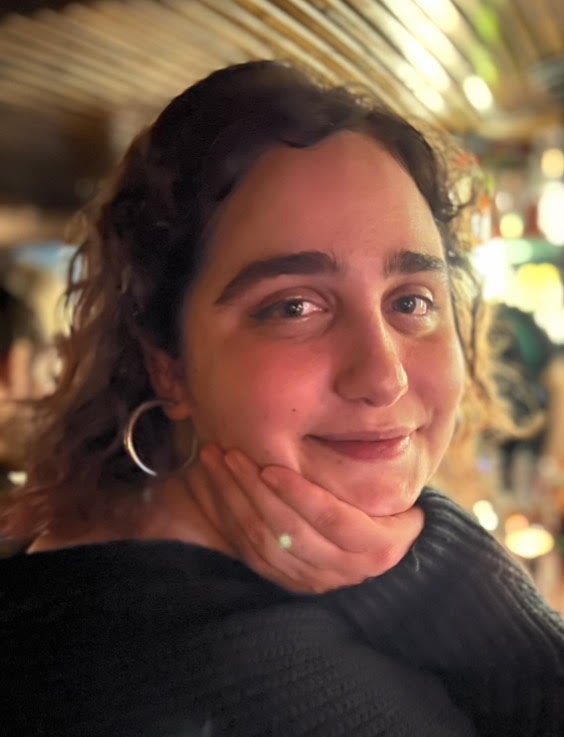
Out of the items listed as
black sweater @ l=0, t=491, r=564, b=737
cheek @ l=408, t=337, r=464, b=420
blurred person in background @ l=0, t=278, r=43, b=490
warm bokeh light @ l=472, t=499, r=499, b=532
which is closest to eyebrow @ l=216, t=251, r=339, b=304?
cheek @ l=408, t=337, r=464, b=420

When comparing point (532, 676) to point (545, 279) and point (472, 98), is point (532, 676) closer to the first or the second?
point (472, 98)

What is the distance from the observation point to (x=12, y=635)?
544mm

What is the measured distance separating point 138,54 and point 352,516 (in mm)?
761

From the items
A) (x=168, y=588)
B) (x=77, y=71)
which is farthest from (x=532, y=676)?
(x=77, y=71)

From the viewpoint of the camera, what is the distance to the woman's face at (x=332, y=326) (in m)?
0.57

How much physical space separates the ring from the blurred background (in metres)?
0.31

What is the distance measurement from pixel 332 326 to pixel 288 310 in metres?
0.04

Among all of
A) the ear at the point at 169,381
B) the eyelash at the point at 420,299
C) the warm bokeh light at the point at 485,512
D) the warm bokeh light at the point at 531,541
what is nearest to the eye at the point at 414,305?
the eyelash at the point at 420,299

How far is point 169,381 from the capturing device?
0.67 meters

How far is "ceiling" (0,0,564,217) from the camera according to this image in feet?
2.12

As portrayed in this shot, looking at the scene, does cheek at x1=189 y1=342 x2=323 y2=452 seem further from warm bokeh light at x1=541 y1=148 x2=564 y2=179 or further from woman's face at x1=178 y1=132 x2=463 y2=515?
warm bokeh light at x1=541 y1=148 x2=564 y2=179

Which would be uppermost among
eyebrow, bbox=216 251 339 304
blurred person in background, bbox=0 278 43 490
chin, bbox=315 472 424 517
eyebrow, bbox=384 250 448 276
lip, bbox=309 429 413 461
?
eyebrow, bbox=384 250 448 276

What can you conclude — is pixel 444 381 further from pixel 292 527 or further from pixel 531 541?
pixel 531 541

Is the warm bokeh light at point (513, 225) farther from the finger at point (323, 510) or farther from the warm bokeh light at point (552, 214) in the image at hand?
the finger at point (323, 510)
